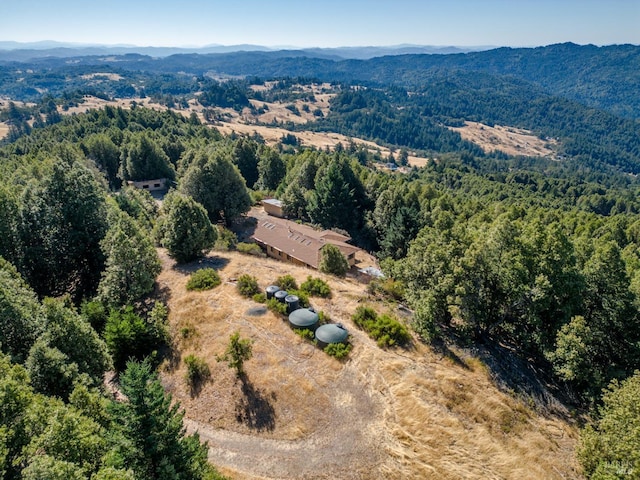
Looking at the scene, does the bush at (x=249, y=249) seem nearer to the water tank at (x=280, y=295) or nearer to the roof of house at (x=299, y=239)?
the roof of house at (x=299, y=239)

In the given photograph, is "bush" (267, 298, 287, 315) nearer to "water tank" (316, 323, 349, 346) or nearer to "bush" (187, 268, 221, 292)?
"water tank" (316, 323, 349, 346)

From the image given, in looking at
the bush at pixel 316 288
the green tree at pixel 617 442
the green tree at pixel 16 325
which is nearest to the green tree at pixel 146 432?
the green tree at pixel 16 325

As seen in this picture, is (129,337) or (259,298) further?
(259,298)

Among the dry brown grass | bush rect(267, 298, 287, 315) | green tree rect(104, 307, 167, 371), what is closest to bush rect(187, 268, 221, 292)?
the dry brown grass

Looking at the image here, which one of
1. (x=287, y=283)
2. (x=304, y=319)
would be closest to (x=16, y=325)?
(x=304, y=319)

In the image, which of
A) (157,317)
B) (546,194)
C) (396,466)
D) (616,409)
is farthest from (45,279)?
(546,194)

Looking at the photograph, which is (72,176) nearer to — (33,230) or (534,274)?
(33,230)

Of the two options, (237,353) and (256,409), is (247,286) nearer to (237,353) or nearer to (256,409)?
(237,353)
